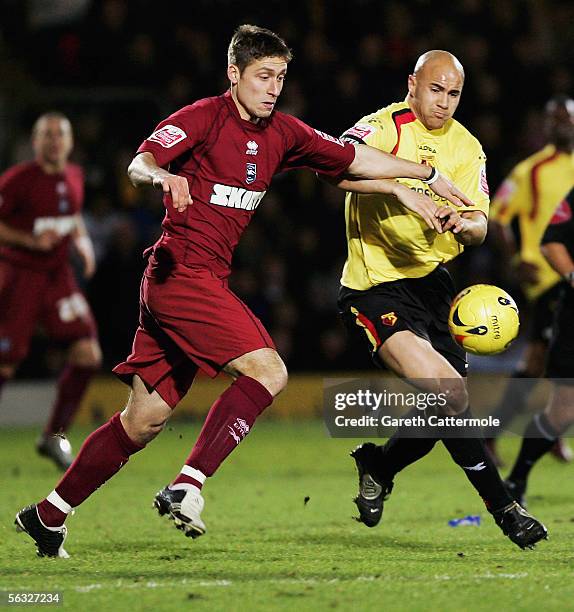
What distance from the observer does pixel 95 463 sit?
5762 millimetres

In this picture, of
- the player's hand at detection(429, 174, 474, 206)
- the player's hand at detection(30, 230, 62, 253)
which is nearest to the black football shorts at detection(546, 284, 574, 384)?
the player's hand at detection(429, 174, 474, 206)

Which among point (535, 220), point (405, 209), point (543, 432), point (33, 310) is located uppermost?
point (405, 209)

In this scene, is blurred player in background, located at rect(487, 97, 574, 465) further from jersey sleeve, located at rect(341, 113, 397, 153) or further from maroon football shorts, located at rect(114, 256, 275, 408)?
maroon football shorts, located at rect(114, 256, 275, 408)

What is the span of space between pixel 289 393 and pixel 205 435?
8702mm

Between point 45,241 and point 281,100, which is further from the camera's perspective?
point 281,100

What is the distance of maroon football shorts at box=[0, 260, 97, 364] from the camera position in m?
10.1

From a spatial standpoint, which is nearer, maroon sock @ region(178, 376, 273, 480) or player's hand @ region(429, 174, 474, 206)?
maroon sock @ region(178, 376, 273, 480)

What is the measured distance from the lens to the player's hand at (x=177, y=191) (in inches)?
192

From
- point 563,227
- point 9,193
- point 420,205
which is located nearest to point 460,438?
point 420,205

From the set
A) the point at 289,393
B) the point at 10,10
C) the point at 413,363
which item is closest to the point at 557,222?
the point at 413,363

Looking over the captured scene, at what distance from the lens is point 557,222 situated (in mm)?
7781

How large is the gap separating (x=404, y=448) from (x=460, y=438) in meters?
0.55

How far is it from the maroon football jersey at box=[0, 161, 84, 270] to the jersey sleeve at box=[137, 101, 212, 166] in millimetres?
4710

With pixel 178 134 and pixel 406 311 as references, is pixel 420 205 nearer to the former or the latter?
pixel 406 311
